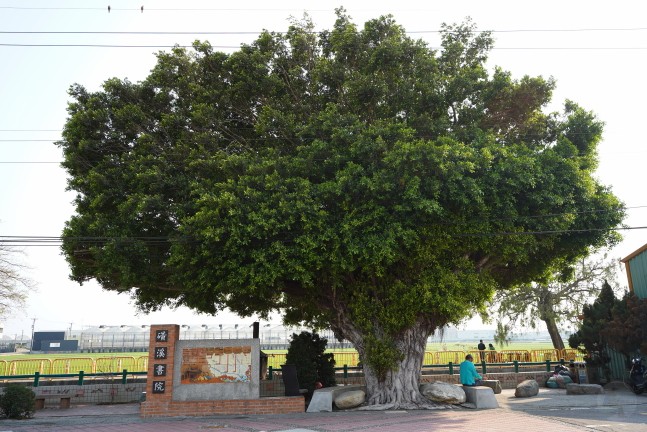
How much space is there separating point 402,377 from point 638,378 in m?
8.69

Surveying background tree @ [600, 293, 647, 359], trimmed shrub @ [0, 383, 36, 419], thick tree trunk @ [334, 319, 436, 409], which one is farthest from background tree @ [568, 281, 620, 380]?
trimmed shrub @ [0, 383, 36, 419]

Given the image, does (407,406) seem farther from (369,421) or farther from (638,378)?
(638,378)

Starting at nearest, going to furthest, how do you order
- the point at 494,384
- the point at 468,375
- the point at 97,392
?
1. the point at 468,375
2. the point at 97,392
3. the point at 494,384

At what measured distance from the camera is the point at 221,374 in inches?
613

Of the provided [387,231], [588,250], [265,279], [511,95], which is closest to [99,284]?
[265,279]

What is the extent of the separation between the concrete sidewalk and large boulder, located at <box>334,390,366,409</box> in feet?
2.11

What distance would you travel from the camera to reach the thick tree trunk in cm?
1623

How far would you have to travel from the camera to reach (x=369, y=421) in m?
13.2

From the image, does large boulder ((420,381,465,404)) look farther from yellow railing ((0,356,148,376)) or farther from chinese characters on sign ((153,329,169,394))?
yellow railing ((0,356,148,376))

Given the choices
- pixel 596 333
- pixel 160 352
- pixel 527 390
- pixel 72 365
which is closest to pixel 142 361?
pixel 72 365

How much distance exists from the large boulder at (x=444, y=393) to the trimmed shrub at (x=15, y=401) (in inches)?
463

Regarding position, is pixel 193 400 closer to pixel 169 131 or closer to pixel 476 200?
pixel 169 131

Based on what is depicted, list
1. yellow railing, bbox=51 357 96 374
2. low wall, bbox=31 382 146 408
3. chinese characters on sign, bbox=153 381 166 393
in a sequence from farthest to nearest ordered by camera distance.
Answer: yellow railing, bbox=51 357 96 374, low wall, bbox=31 382 146 408, chinese characters on sign, bbox=153 381 166 393

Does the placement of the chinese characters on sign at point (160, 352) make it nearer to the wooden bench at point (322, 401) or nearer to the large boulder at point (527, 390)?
the wooden bench at point (322, 401)
